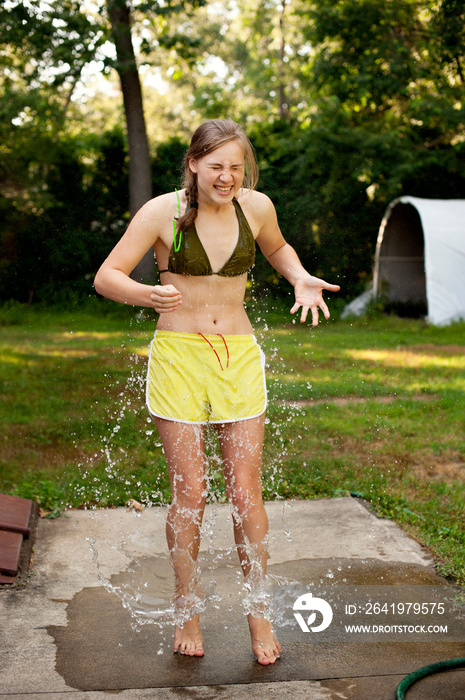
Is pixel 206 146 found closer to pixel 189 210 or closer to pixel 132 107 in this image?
pixel 189 210

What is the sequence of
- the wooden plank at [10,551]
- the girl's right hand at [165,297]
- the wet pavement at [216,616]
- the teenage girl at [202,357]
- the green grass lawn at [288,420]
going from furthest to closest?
the green grass lawn at [288,420]
the wooden plank at [10,551]
the teenage girl at [202,357]
the wet pavement at [216,616]
the girl's right hand at [165,297]

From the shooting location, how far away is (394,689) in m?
2.12

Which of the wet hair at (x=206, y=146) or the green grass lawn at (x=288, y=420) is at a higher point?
the wet hair at (x=206, y=146)

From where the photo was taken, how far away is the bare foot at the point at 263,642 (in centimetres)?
226

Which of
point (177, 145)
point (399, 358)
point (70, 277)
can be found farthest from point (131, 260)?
point (177, 145)

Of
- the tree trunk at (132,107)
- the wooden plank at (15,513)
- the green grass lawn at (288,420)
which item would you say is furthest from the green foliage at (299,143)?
the wooden plank at (15,513)

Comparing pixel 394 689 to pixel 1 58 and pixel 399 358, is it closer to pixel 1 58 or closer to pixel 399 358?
pixel 399 358

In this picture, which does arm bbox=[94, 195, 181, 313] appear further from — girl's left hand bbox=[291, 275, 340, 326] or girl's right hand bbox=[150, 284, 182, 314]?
girl's left hand bbox=[291, 275, 340, 326]

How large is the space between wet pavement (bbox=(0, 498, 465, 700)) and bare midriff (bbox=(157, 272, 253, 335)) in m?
0.97

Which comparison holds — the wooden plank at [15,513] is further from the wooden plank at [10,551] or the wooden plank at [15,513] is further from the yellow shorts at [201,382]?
the yellow shorts at [201,382]

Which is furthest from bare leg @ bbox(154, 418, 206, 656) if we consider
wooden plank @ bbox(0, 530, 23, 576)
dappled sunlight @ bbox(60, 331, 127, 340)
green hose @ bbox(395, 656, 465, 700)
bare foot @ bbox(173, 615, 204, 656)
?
dappled sunlight @ bbox(60, 331, 127, 340)

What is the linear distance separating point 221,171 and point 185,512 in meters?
1.03

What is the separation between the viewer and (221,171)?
2.22m

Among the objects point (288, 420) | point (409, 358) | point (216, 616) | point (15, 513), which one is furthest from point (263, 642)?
point (409, 358)
